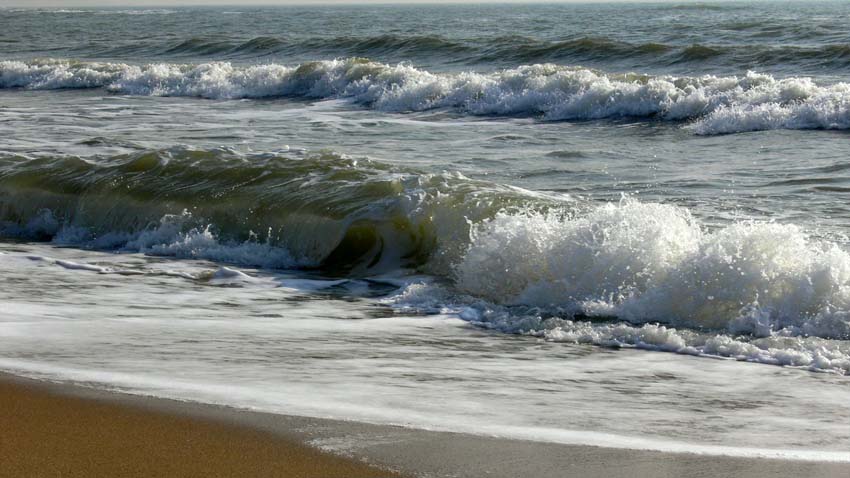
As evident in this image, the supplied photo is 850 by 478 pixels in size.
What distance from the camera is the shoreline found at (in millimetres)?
3447

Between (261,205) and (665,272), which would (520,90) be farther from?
(665,272)

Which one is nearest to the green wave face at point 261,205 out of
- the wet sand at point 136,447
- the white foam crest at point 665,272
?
the white foam crest at point 665,272

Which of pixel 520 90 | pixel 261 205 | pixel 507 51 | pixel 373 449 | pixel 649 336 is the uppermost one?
pixel 507 51

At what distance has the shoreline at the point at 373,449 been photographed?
3.45 meters

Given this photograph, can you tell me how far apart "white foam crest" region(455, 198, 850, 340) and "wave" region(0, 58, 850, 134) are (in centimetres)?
865

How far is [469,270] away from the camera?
7129 millimetres

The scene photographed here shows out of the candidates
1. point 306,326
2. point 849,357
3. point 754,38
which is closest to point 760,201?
point 849,357

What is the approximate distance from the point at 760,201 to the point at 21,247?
6.55 m

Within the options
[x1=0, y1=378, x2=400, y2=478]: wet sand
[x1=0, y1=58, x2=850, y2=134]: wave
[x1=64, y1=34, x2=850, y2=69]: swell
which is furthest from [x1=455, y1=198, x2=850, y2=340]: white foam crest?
[x1=64, y1=34, x2=850, y2=69]: swell

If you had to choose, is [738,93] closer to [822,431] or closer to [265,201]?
[265,201]

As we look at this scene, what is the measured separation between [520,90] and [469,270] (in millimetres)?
13026

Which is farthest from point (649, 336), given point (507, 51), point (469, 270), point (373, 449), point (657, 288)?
point (507, 51)

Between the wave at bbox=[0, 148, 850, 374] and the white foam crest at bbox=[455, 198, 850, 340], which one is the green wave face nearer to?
the wave at bbox=[0, 148, 850, 374]

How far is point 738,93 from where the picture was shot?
16.9 m
